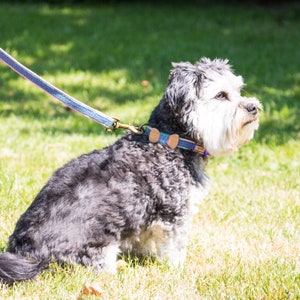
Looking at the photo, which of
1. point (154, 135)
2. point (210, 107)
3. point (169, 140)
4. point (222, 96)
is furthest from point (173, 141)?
point (222, 96)

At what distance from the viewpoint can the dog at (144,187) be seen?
13.0 feet

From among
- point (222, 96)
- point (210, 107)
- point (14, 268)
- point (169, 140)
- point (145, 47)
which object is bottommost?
point (14, 268)

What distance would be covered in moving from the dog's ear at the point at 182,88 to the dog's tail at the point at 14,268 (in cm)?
138

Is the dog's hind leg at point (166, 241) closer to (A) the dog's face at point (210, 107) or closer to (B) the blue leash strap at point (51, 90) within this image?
(A) the dog's face at point (210, 107)

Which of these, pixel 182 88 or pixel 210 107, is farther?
pixel 210 107

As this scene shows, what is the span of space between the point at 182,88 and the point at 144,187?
2.30 feet

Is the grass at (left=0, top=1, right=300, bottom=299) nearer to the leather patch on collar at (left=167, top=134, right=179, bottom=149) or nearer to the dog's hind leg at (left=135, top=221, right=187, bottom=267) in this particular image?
the dog's hind leg at (left=135, top=221, right=187, bottom=267)

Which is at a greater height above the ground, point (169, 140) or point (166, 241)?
point (169, 140)

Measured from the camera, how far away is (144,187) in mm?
4156

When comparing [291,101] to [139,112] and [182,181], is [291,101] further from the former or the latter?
[182,181]

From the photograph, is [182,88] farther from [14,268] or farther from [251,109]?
[14,268]

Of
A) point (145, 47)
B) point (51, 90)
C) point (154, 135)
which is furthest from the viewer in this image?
point (145, 47)

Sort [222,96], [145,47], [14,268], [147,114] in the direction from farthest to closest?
[145,47]
[147,114]
[222,96]
[14,268]

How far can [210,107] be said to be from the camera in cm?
429
